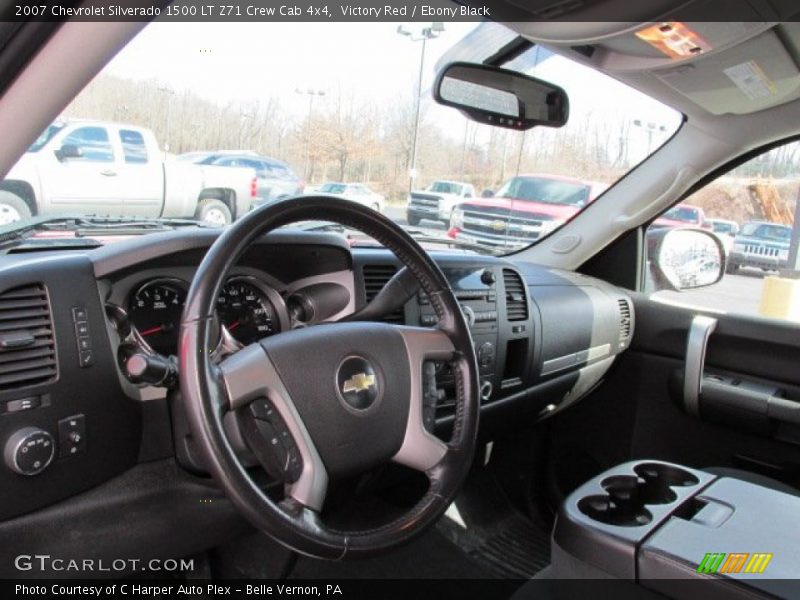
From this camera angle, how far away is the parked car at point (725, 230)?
3074 mm

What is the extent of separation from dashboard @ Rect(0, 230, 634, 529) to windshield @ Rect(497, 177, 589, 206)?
85 centimetres

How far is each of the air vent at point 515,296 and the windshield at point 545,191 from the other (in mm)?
553

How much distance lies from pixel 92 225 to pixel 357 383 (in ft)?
3.04

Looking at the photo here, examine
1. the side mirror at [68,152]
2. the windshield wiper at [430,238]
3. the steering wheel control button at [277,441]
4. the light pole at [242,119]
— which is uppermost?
the light pole at [242,119]

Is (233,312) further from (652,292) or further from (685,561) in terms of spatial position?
(652,292)

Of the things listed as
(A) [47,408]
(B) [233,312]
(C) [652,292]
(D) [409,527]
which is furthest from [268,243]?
(C) [652,292]

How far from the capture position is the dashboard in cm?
141

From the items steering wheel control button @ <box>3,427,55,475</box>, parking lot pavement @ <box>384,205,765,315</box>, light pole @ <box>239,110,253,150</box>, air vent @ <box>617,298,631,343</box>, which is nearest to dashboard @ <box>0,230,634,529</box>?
steering wheel control button @ <box>3,427,55,475</box>

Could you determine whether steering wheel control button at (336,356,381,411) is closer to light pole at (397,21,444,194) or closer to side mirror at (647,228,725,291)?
light pole at (397,21,444,194)

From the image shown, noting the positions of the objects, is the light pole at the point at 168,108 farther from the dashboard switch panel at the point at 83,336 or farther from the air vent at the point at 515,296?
the air vent at the point at 515,296

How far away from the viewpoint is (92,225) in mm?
1831

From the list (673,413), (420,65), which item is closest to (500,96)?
(420,65)

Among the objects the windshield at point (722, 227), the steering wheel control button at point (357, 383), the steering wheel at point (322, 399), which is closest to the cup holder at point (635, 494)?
the steering wheel at point (322, 399)

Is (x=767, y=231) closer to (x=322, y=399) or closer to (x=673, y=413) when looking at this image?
(x=673, y=413)
